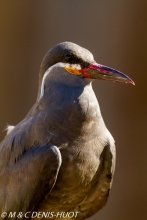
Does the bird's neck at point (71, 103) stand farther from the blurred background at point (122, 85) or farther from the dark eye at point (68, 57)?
the blurred background at point (122, 85)

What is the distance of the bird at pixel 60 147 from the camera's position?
321 centimetres

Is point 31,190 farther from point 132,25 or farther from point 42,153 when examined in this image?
point 132,25

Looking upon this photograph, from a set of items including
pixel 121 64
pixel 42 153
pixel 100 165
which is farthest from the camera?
pixel 121 64

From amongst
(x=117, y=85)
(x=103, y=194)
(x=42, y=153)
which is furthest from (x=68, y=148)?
(x=117, y=85)

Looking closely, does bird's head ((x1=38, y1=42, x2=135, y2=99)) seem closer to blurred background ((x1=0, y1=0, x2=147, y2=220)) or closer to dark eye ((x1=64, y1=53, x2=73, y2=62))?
dark eye ((x1=64, y1=53, x2=73, y2=62))

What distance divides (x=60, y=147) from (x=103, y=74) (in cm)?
45

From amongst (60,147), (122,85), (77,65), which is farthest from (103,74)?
(122,85)

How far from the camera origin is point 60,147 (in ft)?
10.5

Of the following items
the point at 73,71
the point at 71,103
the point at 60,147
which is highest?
the point at 73,71

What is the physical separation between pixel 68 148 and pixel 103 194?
424 millimetres

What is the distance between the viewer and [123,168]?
540 centimetres

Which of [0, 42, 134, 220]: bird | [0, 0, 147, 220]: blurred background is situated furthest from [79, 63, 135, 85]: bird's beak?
[0, 0, 147, 220]: blurred background

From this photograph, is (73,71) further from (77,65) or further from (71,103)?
(71,103)

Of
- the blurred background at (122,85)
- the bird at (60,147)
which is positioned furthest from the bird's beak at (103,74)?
the blurred background at (122,85)
